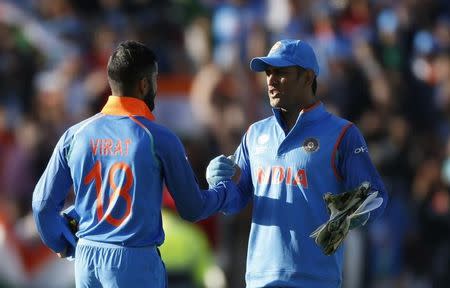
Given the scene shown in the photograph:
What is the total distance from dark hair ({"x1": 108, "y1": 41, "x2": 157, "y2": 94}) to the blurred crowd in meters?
5.72

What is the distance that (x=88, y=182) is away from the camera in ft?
23.9

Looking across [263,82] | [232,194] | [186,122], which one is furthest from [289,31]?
[232,194]

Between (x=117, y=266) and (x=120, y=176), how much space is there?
1.72ft

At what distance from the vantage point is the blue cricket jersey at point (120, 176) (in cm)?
719

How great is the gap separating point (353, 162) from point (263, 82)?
7.07 metres

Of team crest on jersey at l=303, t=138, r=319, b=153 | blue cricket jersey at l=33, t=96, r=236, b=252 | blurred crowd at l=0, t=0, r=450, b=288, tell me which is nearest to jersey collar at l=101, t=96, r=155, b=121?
blue cricket jersey at l=33, t=96, r=236, b=252

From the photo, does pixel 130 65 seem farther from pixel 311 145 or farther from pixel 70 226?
pixel 311 145

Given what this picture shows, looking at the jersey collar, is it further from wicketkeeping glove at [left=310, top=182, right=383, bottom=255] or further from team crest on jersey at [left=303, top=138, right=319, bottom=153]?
wicketkeeping glove at [left=310, top=182, right=383, bottom=255]

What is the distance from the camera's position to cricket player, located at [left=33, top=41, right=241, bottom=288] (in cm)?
718

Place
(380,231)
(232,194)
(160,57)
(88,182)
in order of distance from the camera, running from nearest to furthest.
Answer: (88,182) < (232,194) < (380,231) < (160,57)

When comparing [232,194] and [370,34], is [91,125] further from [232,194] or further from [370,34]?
[370,34]

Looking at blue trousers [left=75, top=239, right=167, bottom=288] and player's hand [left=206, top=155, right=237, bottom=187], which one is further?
player's hand [left=206, top=155, right=237, bottom=187]

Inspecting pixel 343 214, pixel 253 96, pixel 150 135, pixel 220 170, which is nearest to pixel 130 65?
pixel 150 135

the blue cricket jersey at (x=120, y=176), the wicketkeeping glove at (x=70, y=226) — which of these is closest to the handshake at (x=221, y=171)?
the blue cricket jersey at (x=120, y=176)
